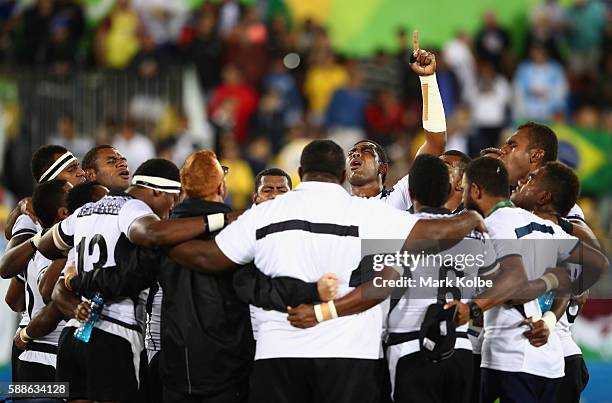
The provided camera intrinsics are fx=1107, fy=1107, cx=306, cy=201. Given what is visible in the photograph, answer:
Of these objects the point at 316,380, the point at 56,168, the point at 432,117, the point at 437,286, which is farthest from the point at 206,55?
the point at 316,380

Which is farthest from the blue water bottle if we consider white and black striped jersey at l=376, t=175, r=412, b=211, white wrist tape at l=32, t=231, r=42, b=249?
white and black striped jersey at l=376, t=175, r=412, b=211

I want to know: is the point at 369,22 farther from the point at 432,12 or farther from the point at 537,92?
the point at 537,92

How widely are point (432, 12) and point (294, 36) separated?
2.67 m

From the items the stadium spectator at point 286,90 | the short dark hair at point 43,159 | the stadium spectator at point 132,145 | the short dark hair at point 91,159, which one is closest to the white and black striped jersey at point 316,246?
the short dark hair at point 91,159

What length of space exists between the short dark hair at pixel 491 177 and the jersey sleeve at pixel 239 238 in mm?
1594

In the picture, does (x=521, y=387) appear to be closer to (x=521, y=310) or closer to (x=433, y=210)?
(x=521, y=310)

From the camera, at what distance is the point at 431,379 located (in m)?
7.23

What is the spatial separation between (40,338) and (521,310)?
12.4 ft

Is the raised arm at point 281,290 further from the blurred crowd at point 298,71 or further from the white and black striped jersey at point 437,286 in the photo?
the blurred crowd at point 298,71

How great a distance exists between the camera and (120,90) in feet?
57.8

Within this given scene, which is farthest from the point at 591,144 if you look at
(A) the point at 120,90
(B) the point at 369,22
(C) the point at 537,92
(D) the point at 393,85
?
(A) the point at 120,90

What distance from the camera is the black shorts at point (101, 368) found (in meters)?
7.73

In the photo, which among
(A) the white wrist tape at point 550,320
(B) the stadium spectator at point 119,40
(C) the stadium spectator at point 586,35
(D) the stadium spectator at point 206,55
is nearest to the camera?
(A) the white wrist tape at point 550,320

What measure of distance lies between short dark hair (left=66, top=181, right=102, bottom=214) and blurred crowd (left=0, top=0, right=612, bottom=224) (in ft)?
26.8
